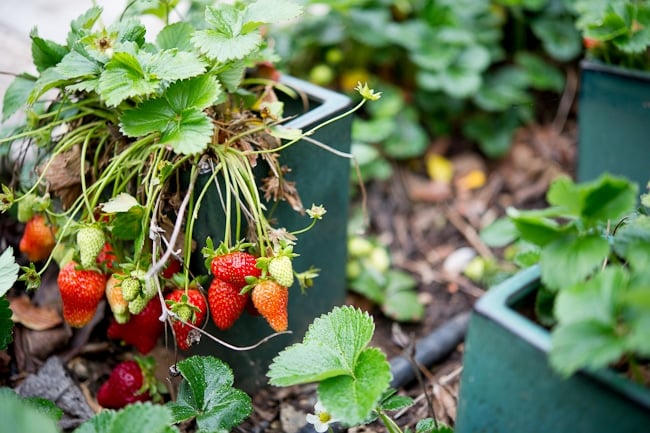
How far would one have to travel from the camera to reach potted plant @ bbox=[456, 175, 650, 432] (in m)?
0.71

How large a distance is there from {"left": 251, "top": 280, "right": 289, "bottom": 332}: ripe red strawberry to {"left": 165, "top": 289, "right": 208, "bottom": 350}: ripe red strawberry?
92 millimetres

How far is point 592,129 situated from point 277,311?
40.9 inches

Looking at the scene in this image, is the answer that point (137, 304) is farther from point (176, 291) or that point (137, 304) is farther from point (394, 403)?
point (394, 403)

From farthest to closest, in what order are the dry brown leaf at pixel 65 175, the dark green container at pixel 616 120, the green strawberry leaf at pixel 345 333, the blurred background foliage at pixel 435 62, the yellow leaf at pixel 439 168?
the yellow leaf at pixel 439 168, the blurred background foliage at pixel 435 62, the dark green container at pixel 616 120, the dry brown leaf at pixel 65 175, the green strawberry leaf at pixel 345 333

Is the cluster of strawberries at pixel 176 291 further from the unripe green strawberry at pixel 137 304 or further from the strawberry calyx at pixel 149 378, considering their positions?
the strawberry calyx at pixel 149 378

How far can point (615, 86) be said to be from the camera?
Answer: 157 centimetres

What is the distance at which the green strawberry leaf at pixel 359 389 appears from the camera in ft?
2.79

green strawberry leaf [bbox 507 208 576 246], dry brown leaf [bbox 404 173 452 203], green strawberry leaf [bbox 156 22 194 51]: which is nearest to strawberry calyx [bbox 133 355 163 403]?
green strawberry leaf [bbox 156 22 194 51]

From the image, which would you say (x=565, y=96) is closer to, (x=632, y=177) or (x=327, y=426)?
(x=632, y=177)

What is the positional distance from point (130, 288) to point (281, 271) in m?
0.22

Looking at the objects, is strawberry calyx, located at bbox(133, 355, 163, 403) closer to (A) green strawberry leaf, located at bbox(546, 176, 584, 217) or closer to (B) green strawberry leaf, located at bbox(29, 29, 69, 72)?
(B) green strawberry leaf, located at bbox(29, 29, 69, 72)

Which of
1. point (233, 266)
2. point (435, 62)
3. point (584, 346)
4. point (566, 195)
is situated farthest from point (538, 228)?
point (435, 62)

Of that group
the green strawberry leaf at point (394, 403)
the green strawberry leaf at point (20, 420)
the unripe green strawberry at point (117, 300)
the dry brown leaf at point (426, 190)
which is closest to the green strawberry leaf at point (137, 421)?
the green strawberry leaf at point (20, 420)

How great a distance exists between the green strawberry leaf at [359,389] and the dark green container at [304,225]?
1.12 feet
